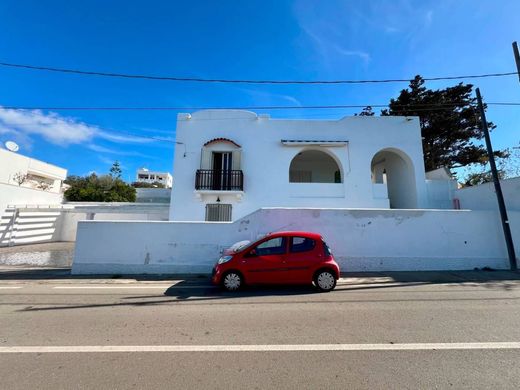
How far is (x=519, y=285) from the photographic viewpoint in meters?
7.36

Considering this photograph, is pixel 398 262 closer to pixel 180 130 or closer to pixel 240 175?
pixel 240 175

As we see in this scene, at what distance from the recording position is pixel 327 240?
369 inches

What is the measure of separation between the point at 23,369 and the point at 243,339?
263cm

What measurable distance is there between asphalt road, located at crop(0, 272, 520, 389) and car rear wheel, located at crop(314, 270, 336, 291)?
1.14 ft

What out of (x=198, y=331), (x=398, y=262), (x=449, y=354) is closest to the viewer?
(x=449, y=354)

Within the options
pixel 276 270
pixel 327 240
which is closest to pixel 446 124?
pixel 327 240

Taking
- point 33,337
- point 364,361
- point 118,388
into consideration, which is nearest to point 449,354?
point 364,361

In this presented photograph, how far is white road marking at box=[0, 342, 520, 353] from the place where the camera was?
3502mm

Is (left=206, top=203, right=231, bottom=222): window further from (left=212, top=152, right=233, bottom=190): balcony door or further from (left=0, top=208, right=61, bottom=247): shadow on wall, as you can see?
(left=0, top=208, right=61, bottom=247): shadow on wall

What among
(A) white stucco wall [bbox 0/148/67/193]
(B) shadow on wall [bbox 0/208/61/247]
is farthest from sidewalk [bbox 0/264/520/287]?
(A) white stucco wall [bbox 0/148/67/193]

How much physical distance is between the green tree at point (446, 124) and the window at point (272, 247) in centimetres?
1777

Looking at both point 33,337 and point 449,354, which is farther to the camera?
point 33,337

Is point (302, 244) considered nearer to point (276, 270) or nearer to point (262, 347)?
point (276, 270)

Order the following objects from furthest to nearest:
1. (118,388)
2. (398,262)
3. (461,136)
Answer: (461,136)
(398,262)
(118,388)
